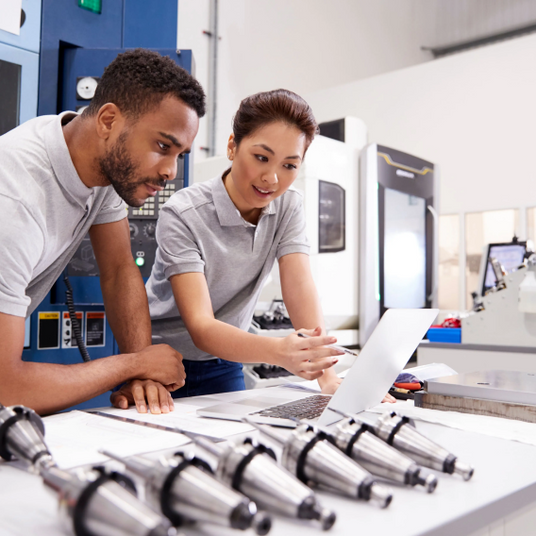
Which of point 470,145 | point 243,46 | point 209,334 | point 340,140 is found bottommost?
point 209,334

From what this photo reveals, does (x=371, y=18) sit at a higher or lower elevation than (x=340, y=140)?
higher

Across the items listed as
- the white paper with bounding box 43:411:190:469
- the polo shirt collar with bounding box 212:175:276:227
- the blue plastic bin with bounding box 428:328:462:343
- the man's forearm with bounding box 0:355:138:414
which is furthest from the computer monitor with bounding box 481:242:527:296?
the white paper with bounding box 43:411:190:469

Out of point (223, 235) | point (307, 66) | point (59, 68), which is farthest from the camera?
point (307, 66)

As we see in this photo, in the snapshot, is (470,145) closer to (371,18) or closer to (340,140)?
(340,140)

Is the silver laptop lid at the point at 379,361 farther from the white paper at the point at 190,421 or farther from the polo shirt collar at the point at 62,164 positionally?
the polo shirt collar at the point at 62,164

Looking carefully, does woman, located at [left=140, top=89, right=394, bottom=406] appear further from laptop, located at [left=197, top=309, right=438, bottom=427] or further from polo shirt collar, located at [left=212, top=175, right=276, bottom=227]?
laptop, located at [left=197, top=309, right=438, bottom=427]

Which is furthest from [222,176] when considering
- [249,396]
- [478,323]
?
[478,323]

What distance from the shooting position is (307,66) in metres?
5.59

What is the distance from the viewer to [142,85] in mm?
1196

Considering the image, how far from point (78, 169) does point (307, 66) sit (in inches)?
189

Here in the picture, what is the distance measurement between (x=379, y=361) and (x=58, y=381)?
0.62 metres

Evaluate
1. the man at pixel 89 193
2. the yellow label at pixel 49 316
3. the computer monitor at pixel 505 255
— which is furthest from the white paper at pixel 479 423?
the computer monitor at pixel 505 255

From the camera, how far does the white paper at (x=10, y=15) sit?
5.33 feet

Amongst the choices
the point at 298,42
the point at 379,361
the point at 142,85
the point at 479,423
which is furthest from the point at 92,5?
the point at 298,42
